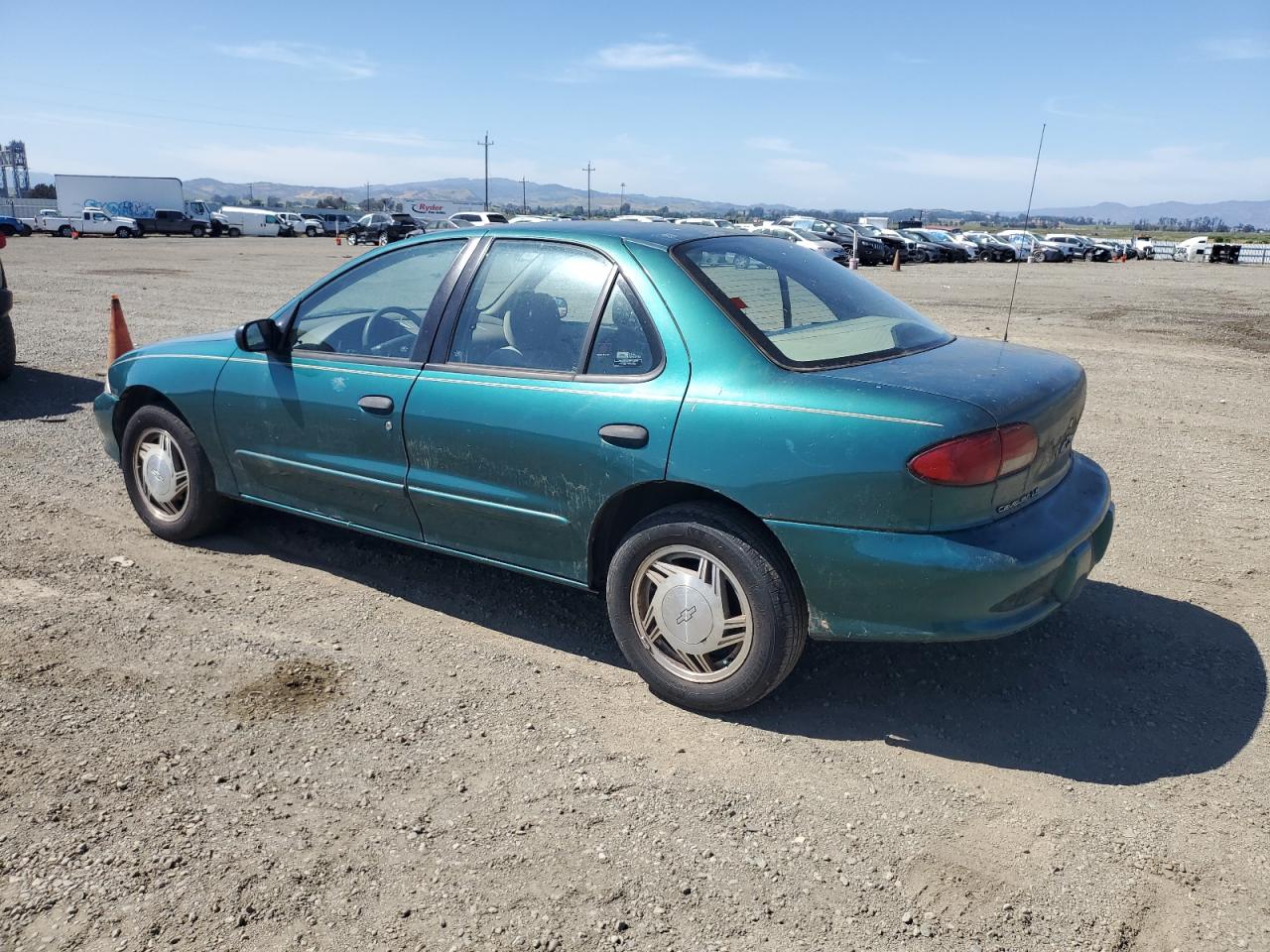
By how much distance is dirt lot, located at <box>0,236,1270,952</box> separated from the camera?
8.20ft

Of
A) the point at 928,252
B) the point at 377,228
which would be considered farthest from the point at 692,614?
the point at 377,228

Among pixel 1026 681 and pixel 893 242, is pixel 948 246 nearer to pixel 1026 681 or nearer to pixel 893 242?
pixel 893 242

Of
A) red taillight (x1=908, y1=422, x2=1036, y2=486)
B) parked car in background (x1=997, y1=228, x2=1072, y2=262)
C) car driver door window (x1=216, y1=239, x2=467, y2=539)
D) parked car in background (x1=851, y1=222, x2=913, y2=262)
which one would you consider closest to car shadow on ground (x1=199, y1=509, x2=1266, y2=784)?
car driver door window (x1=216, y1=239, x2=467, y2=539)

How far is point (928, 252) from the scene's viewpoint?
42.2 meters

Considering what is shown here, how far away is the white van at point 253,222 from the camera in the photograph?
2357 inches

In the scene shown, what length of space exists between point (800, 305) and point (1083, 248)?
5070cm

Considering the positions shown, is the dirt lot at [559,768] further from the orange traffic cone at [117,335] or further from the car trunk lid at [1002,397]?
the orange traffic cone at [117,335]

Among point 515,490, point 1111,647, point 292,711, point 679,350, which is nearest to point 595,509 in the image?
point 515,490

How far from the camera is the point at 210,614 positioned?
4242 millimetres

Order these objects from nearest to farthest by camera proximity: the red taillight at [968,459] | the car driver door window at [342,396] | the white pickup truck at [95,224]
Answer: the red taillight at [968,459], the car driver door window at [342,396], the white pickup truck at [95,224]

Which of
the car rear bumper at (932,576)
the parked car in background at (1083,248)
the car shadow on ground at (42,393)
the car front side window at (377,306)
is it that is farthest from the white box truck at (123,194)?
the car rear bumper at (932,576)

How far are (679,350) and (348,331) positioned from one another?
1750mm

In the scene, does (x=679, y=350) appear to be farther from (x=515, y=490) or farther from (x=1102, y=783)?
(x=1102, y=783)

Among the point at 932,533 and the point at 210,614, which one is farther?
the point at 210,614
